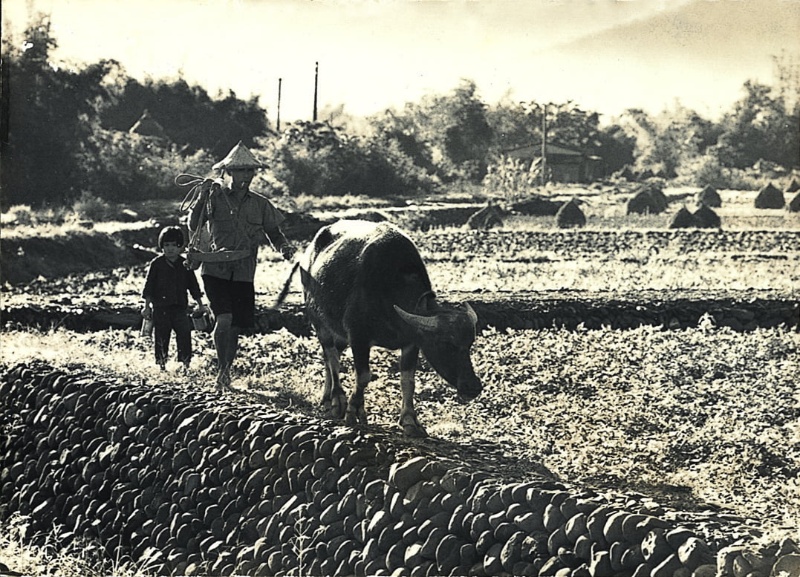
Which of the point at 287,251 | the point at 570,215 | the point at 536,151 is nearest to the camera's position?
the point at 287,251

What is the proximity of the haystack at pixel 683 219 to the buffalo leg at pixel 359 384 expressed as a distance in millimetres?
12463

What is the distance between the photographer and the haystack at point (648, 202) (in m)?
18.5

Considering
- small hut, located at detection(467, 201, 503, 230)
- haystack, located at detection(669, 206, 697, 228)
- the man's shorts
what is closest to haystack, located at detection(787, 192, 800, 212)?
haystack, located at detection(669, 206, 697, 228)

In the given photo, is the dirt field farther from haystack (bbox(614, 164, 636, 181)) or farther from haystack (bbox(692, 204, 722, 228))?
haystack (bbox(614, 164, 636, 181))

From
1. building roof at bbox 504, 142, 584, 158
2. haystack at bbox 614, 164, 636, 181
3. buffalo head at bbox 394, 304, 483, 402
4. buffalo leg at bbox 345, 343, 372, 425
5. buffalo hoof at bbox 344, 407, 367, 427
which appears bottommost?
buffalo hoof at bbox 344, 407, 367, 427

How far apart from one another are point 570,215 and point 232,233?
1243cm

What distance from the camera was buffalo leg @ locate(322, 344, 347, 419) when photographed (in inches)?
277


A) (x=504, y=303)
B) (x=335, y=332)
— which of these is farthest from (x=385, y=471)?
(x=504, y=303)

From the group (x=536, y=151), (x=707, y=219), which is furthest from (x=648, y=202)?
(x=536, y=151)

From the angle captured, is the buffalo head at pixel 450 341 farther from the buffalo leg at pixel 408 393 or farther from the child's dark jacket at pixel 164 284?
the child's dark jacket at pixel 164 284

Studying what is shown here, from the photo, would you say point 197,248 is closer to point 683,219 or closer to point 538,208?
point 683,219

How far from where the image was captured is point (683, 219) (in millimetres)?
18250

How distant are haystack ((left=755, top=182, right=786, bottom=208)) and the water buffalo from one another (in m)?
6.79

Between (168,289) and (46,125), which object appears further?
(46,125)
